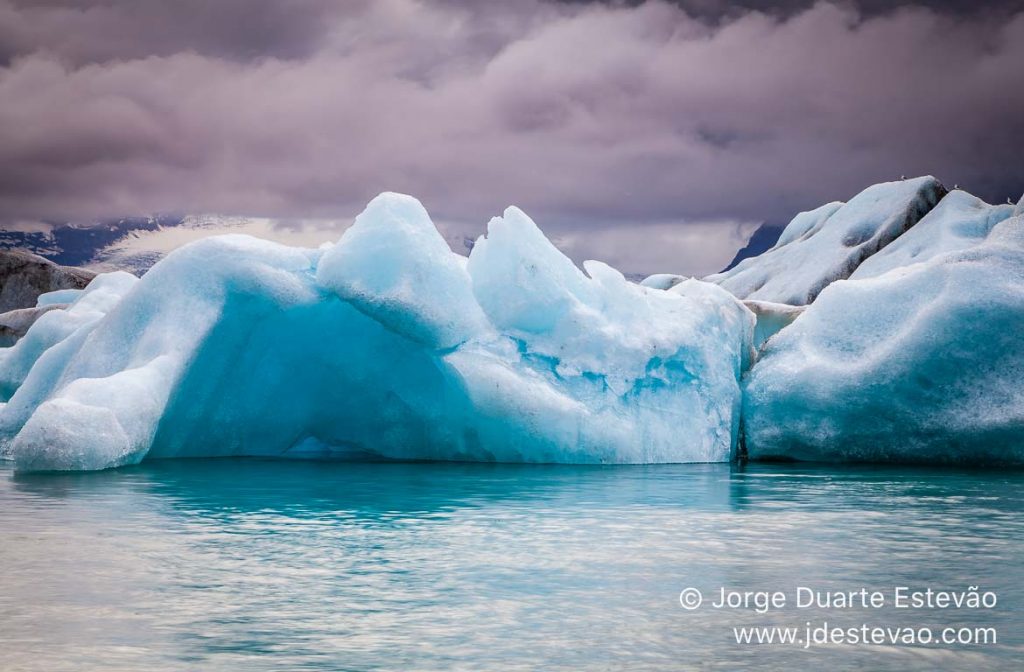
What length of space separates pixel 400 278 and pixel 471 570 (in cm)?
517

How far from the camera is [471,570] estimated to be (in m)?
4.47

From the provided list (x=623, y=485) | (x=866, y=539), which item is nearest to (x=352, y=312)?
(x=623, y=485)

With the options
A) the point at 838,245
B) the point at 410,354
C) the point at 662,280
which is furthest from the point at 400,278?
the point at 838,245

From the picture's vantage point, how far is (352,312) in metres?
10.2

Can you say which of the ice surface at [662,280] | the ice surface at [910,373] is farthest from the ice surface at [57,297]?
the ice surface at [910,373]

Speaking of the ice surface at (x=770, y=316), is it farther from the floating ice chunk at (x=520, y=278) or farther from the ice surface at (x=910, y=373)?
the floating ice chunk at (x=520, y=278)

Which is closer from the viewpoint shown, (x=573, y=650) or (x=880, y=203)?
(x=573, y=650)

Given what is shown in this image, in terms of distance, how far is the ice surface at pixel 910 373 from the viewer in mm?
9844

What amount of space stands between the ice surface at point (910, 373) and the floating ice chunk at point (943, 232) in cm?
1399

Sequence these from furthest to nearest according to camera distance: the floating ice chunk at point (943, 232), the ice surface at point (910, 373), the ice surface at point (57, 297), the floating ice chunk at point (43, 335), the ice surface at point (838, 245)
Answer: the ice surface at point (838, 245), the ice surface at point (57, 297), the floating ice chunk at point (943, 232), the floating ice chunk at point (43, 335), the ice surface at point (910, 373)

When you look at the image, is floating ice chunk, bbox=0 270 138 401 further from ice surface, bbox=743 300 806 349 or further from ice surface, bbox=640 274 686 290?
ice surface, bbox=640 274 686 290

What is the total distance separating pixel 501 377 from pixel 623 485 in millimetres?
1894

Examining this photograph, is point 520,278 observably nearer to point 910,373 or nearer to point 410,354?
point 410,354

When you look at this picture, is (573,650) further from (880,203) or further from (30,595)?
(880,203)
